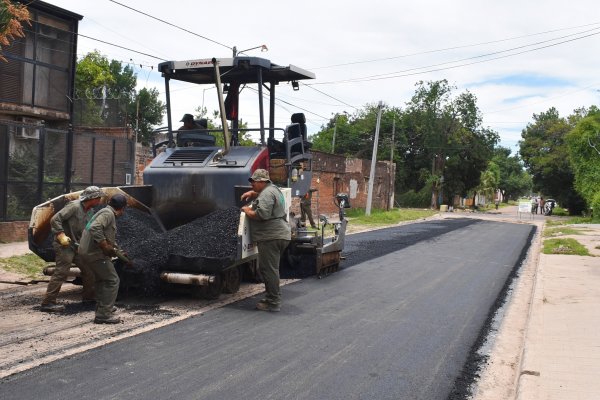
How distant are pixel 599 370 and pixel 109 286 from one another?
5.01 metres

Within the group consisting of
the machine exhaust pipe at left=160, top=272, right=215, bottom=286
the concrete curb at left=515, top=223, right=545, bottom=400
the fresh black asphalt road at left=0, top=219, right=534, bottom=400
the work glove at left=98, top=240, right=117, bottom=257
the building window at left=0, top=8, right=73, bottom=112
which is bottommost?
the fresh black asphalt road at left=0, top=219, right=534, bottom=400

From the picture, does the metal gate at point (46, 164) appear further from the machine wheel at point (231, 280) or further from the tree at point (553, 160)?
the tree at point (553, 160)

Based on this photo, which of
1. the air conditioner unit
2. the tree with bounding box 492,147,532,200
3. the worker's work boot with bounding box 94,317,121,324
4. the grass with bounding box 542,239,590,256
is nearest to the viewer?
the worker's work boot with bounding box 94,317,121,324

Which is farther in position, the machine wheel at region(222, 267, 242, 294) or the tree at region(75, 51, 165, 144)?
the tree at region(75, 51, 165, 144)

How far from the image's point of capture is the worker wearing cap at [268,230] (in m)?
7.45

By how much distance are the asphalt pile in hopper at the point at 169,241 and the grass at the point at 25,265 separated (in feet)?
8.37

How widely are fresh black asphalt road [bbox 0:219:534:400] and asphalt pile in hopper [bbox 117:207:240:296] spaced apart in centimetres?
83

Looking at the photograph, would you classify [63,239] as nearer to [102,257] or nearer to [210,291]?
[102,257]

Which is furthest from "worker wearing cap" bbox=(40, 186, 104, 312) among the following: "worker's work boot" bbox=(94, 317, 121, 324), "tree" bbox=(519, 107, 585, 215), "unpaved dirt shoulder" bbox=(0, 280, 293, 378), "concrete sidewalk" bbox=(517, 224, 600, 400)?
"tree" bbox=(519, 107, 585, 215)

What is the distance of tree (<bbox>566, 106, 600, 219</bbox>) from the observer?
3088cm

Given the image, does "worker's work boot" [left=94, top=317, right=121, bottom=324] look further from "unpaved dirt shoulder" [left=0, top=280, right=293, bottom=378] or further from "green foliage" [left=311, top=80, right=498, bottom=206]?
"green foliage" [left=311, top=80, right=498, bottom=206]

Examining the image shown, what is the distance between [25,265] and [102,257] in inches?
176

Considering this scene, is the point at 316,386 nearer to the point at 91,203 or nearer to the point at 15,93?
the point at 91,203

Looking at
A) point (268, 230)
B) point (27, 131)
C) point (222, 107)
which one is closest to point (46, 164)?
point (27, 131)
